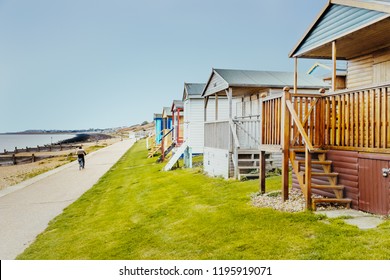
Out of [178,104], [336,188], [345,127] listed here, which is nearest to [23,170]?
[178,104]

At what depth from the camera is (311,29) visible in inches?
441

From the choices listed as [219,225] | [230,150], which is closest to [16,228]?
[219,225]

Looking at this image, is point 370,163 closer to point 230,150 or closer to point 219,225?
point 219,225

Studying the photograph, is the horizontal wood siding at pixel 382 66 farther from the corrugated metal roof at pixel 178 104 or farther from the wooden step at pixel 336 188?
the corrugated metal roof at pixel 178 104

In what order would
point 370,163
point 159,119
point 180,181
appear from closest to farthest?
point 370,163
point 180,181
point 159,119

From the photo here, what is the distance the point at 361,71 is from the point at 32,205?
43.5ft

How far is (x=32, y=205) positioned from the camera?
15.2m

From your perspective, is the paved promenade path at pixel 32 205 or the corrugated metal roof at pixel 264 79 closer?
the paved promenade path at pixel 32 205

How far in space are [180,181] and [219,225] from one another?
878cm

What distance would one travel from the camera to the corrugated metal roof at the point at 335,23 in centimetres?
907

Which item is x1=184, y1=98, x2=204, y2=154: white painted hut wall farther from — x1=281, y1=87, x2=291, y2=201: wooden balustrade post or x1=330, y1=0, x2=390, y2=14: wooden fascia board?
x1=281, y1=87, x2=291, y2=201: wooden balustrade post

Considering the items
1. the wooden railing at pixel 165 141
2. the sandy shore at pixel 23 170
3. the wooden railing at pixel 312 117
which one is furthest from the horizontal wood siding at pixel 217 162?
the sandy shore at pixel 23 170

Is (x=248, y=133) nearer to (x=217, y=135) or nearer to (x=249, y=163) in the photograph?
(x=249, y=163)

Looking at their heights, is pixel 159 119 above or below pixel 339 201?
above
